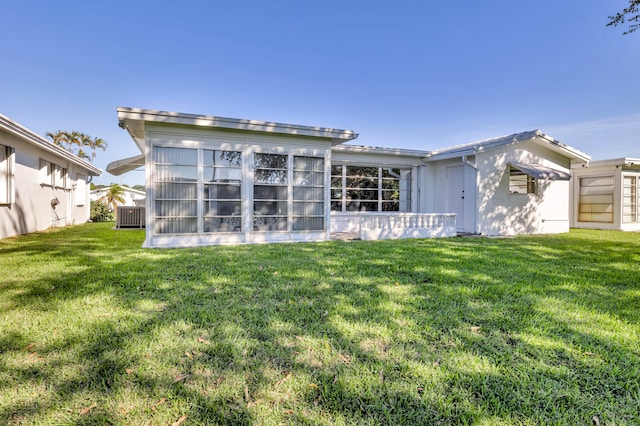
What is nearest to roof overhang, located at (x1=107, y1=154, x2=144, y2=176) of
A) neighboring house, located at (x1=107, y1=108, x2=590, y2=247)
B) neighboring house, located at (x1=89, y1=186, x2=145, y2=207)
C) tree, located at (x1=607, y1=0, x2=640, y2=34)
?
neighboring house, located at (x1=107, y1=108, x2=590, y2=247)

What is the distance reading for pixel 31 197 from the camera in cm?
1011

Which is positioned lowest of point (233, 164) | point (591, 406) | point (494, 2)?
point (591, 406)

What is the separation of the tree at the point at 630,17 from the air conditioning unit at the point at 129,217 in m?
15.6

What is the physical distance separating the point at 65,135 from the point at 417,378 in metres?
47.6

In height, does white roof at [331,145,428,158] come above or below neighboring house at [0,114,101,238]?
above

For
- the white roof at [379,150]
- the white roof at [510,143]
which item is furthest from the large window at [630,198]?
the white roof at [379,150]

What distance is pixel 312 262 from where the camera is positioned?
219 inches

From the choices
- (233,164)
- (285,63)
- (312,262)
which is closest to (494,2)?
(285,63)

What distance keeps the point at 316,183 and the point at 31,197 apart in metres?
9.38

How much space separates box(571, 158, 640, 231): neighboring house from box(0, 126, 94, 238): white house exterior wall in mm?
21293

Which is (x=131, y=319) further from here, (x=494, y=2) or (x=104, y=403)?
(x=494, y=2)

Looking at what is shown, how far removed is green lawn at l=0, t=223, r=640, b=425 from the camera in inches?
66.5

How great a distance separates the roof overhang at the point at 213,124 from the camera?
685 cm

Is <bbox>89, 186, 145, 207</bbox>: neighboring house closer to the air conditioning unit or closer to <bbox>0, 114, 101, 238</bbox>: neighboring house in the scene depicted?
<bbox>0, 114, 101, 238</bbox>: neighboring house
